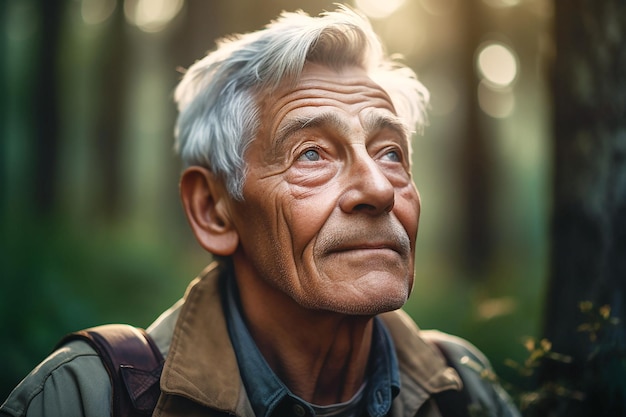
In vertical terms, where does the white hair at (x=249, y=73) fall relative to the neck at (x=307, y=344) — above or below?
above

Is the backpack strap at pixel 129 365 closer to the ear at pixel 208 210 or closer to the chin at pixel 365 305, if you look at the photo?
the ear at pixel 208 210

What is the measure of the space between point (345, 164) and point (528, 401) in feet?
4.74

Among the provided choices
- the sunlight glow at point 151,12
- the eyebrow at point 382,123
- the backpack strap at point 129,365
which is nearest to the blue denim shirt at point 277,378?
the backpack strap at point 129,365

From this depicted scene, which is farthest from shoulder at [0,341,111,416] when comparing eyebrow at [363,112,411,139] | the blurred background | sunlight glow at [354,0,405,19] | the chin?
sunlight glow at [354,0,405,19]

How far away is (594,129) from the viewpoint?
319 centimetres

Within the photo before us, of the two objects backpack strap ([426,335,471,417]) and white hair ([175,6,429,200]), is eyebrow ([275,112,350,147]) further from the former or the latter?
backpack strap ([426,335,471,417])

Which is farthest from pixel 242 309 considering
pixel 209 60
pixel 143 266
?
pixel 143 266

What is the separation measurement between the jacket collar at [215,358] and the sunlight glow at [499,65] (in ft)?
30.7

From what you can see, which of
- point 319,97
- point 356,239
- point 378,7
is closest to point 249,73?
point 319,97

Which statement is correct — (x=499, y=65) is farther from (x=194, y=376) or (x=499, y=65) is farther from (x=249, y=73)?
(x=194, y=376)

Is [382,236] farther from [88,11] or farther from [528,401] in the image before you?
[88,11]

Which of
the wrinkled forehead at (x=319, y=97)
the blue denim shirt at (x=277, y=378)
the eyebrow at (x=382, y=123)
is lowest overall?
the blue denim shirt at (x=277, y=378)

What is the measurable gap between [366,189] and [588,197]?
1.48m

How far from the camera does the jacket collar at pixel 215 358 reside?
2398 mm
